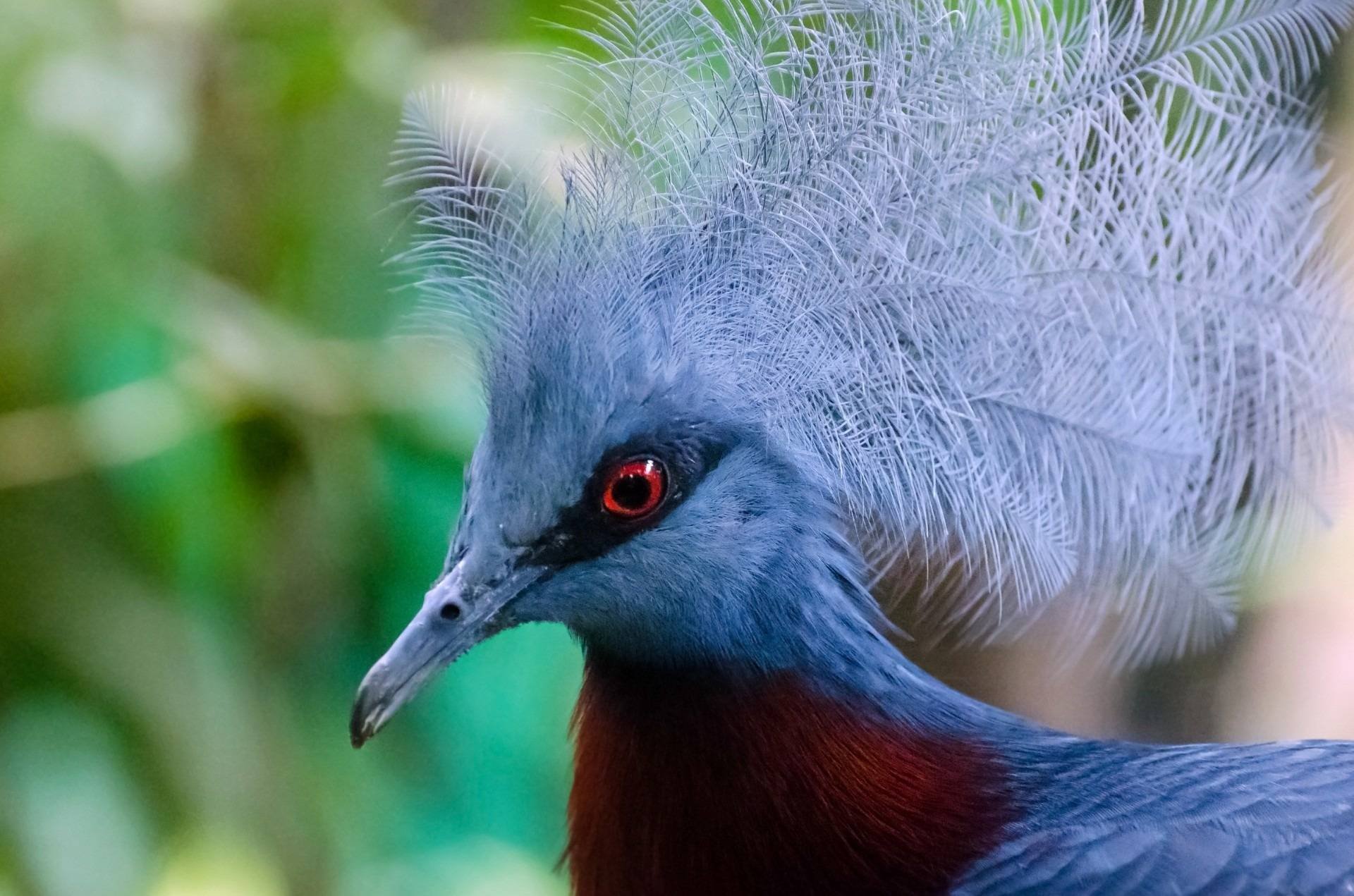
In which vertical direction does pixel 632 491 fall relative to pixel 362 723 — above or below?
Answer: above

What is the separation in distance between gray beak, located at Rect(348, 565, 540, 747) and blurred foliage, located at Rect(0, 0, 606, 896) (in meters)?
0.56

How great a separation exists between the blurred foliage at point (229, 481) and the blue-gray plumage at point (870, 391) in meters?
0.55

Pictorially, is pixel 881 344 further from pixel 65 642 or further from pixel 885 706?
pixel 65 642

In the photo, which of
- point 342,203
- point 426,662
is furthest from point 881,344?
point 342,203

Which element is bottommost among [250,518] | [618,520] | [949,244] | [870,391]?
[250,518]

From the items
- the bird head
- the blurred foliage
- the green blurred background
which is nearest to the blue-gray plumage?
the bird head

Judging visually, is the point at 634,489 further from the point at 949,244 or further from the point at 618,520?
the point at 949,244

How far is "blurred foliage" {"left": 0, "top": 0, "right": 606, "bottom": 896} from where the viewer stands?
130 cm

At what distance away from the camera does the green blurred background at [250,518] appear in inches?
51.0

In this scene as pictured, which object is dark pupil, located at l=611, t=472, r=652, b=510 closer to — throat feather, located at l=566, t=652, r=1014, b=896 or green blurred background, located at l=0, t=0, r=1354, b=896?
throat feather, located at l=566, t=652, r=1014, b=896

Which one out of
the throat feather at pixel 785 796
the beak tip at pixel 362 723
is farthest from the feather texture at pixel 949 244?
the beak tip at pixel 362 723

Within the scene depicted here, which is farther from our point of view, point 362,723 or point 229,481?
point 229,481

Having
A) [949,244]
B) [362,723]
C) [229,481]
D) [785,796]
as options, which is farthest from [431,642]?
[229,481]

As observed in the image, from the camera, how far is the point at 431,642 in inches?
29.8
